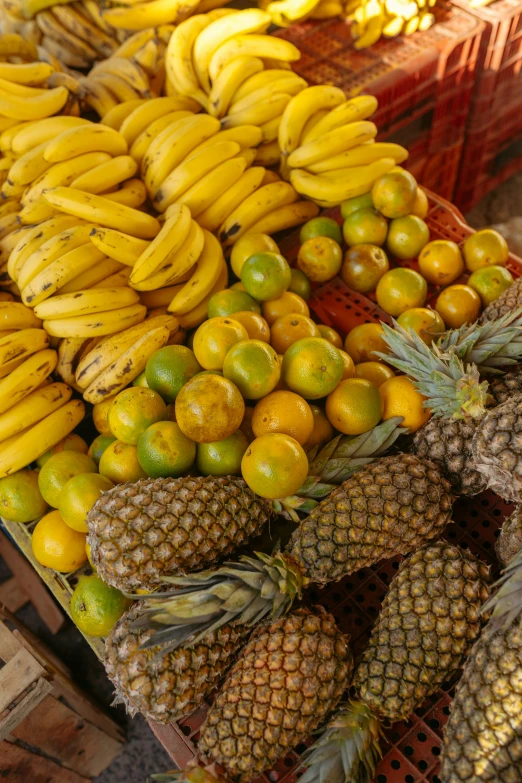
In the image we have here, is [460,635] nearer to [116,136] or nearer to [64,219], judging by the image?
[64,219]

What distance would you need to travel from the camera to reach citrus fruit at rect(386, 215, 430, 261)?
279 centimetres

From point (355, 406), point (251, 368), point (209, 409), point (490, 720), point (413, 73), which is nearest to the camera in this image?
point (490, 720)

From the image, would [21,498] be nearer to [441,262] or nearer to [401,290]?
[401,290]

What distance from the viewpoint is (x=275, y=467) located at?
184 cm

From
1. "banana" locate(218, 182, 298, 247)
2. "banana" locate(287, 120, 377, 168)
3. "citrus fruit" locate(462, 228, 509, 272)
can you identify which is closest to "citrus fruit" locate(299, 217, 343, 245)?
"banana" locate(218, 182, 298, 247)

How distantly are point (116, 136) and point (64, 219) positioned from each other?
2.03 ft

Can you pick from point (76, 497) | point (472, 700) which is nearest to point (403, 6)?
point (76, 497)

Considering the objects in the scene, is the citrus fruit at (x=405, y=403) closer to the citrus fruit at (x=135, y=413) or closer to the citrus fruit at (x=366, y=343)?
the citrus fruit at (x=366, y=343)

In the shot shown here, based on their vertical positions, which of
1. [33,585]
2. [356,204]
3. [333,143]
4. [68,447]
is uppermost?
[333,143]

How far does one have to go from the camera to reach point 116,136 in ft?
9.49

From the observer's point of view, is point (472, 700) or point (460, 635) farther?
point (460, 635)

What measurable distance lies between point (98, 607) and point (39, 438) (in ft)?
2.59

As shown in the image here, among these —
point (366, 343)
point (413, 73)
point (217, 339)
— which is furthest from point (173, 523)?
point (413, 73)

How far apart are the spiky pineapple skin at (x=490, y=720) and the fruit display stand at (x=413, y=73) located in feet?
9.86
